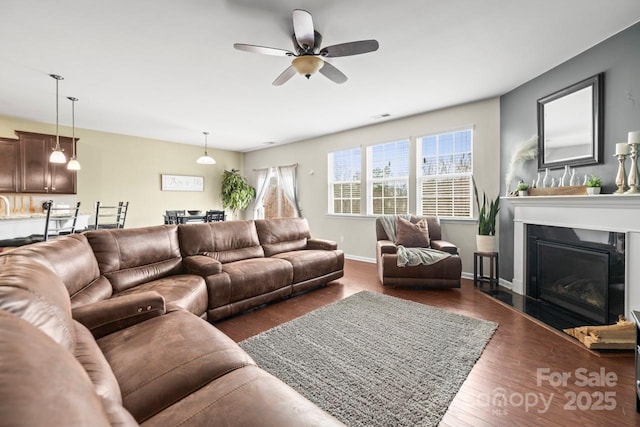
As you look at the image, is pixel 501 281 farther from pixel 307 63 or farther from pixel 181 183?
pixel 181 183

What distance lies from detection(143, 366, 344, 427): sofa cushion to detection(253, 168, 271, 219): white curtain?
22.1ft

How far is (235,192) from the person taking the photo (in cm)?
747

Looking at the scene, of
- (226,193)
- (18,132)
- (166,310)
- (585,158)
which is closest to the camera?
(166,310)

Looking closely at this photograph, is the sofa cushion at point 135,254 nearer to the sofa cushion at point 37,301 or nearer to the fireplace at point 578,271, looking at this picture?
the sofa cushion at point 37,301

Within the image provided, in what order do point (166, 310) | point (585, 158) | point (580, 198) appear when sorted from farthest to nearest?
point (585, 158) < point (580, 198) < point (166, 310)

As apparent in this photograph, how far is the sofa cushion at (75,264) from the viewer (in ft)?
5.45

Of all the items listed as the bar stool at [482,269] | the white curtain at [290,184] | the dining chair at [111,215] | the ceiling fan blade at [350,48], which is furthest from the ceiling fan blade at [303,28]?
the white curtain at [290,184]

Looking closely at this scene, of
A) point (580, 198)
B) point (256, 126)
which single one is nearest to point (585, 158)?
point (580, 198)

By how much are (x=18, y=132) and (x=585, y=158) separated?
8.28 meters

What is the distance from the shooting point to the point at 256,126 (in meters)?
5.41

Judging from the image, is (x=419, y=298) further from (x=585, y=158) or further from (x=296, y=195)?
(x=296, y=195)

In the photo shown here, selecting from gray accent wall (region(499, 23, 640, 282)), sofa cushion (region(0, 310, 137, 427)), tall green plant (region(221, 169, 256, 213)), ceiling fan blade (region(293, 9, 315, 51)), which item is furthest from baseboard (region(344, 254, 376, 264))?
sofa cushion (region(0, 310, 137, 427))

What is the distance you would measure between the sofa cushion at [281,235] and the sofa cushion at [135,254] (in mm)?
1207

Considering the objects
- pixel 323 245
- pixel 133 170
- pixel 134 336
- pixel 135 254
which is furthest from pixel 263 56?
pixel 133 170
